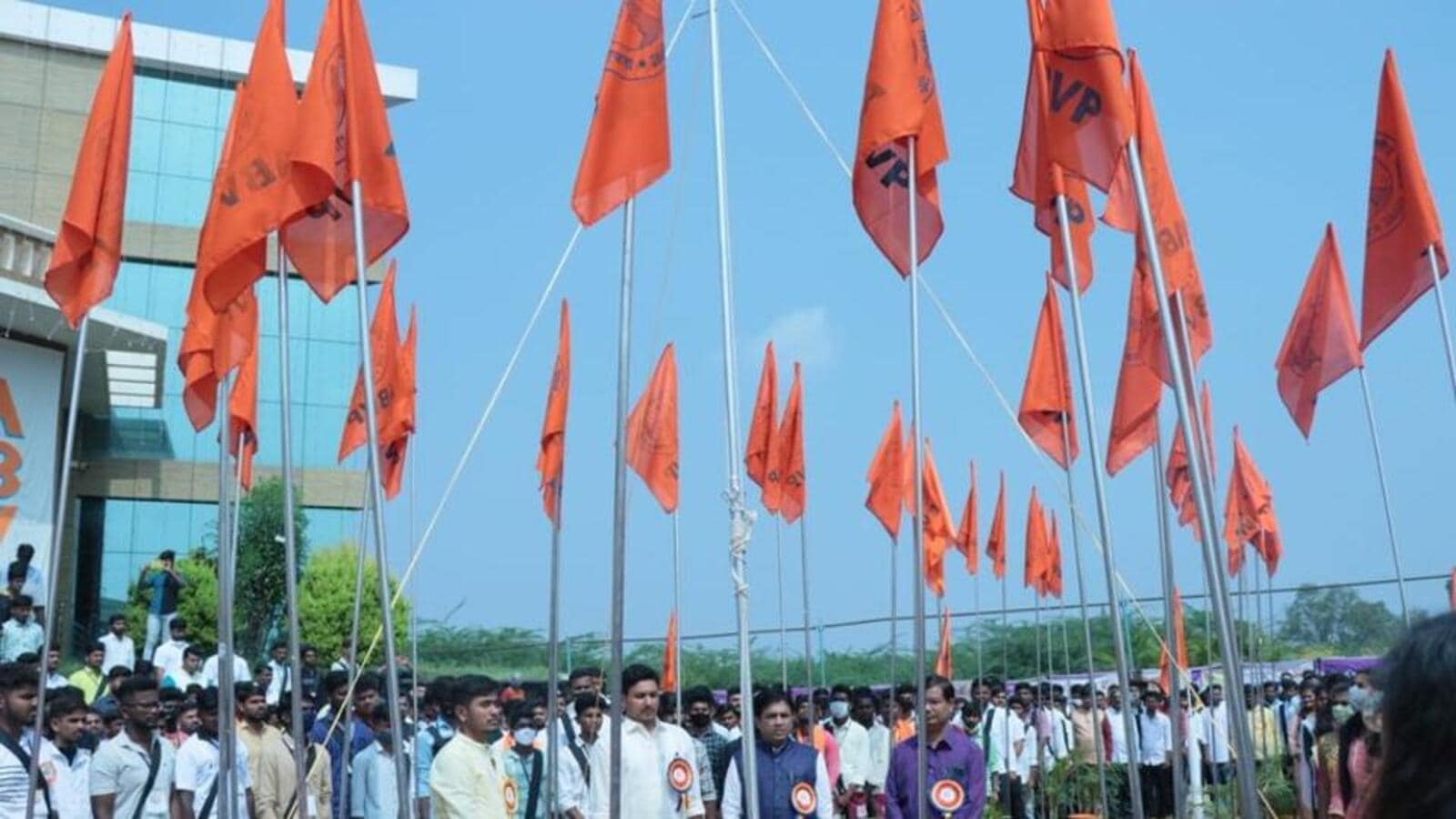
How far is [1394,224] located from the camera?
380 inches

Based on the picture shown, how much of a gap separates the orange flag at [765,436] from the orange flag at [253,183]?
24.1 feet

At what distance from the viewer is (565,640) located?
21.4m

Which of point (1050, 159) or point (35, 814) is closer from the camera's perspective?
point (1050, 159)

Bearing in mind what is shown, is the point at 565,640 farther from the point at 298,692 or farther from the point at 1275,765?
the point at 298,692

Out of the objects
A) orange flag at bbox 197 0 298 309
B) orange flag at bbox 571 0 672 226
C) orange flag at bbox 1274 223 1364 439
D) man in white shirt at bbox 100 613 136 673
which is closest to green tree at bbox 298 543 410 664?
man in white shirt at bbox 100 613 136 673

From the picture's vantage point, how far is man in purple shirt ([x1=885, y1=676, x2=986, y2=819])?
869 cm

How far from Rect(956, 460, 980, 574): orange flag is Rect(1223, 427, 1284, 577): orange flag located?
3.33m

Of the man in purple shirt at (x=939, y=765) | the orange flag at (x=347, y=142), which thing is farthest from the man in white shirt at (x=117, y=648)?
the man in purple shirt at (x=939, y=765)

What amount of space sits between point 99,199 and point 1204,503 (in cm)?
621

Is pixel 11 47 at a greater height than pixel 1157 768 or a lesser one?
greater

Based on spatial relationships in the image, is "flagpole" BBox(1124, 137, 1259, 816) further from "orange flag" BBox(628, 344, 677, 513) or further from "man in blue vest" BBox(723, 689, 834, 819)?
"orange flag" BBox(628, 344, 677, 513)

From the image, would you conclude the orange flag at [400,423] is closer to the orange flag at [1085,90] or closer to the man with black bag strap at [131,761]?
the man with black bag strap at [131,761]

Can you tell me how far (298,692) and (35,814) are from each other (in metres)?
1.41

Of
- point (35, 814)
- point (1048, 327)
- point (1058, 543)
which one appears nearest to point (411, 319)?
point (1048, 327)
